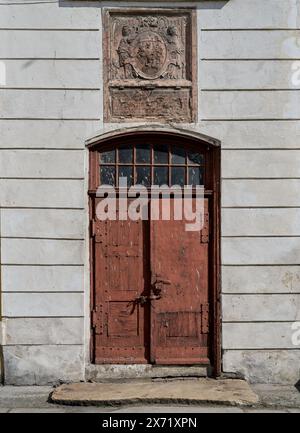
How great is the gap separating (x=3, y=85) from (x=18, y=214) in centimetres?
165

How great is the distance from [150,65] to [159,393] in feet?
13.4

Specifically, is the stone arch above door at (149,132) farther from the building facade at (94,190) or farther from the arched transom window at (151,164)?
the arched transom window at (151,164)

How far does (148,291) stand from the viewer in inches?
295

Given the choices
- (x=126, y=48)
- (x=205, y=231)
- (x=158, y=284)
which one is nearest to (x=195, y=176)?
(x=205, y=231)

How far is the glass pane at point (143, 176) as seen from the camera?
7566mm

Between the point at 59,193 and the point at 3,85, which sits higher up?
the point at 3,85

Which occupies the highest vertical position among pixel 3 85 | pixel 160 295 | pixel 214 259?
pixel 3 85

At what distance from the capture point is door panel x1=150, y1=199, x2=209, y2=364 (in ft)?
24.5

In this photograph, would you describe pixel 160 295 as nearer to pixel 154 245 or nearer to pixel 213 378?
pixel 154 245

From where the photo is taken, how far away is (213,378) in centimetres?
736

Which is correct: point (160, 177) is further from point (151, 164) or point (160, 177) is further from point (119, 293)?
point (119, 293)

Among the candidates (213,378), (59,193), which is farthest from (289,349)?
(59,193)

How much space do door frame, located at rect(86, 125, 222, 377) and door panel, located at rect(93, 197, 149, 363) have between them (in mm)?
117

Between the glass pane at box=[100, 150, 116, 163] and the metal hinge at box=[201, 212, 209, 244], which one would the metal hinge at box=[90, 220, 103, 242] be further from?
the metal hinge at box=[201, 212, 209, 244]
